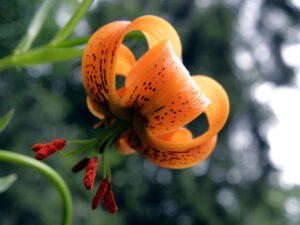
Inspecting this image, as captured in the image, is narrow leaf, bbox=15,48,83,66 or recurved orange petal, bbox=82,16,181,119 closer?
recurved orange petal, bbox=82,16,181,119

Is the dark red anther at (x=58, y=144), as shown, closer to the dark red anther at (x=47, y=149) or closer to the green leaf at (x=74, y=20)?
the dark red anther at (x=47, y=149)

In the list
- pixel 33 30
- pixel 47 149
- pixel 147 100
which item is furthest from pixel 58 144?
pixel 33 30

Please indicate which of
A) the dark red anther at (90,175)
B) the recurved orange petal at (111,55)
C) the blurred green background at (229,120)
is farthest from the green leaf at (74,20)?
the blurred green background at (229,120)

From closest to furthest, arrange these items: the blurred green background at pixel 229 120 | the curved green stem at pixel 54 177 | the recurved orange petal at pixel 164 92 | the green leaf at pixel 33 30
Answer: the recurved orange petal at pixel 164 92
the curved green stem at pixel 54 177
the green leaf at pixel 33 30
the blurred green background at pixel 229 120

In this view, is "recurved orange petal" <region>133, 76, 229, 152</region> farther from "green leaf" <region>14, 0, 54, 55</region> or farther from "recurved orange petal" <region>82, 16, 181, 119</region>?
"green leaf" <region>14, 0, 54, 55</region>

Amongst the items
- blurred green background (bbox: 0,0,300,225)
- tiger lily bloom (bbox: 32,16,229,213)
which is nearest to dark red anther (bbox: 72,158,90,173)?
tiger lily bloom (bbox: 32,16,229,213)

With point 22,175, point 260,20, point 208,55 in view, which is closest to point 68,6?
point 22,175

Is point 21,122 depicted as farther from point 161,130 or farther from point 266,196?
point 161,130

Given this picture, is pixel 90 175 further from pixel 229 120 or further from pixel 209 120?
pixel 229 120
